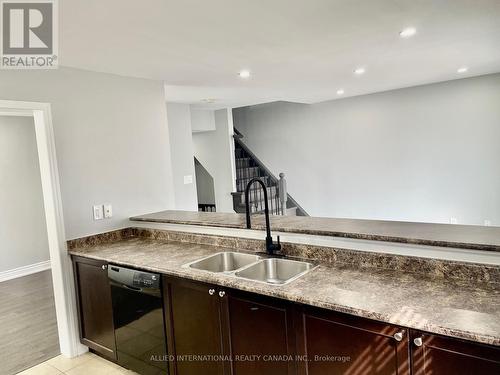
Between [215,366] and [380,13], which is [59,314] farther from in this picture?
[380,13]

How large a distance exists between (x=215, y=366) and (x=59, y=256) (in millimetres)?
1606

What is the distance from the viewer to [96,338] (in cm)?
283

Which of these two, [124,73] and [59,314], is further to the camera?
[124,73]

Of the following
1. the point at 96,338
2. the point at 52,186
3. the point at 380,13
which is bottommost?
the point at 96,338

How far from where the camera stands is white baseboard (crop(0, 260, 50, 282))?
5070 millimetres

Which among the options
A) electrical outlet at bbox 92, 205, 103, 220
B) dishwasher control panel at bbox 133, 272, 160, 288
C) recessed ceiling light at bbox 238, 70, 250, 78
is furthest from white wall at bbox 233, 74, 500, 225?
dishwasher control panel at bbox 133, 272, 160, 288

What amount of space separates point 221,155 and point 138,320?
4316 mm

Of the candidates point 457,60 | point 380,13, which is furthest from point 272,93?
point 380,13

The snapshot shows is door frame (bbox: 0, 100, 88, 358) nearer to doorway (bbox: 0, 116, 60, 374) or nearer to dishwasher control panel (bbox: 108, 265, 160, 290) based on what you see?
dishwasher control panel (bbox: 108, 265, 160, 290)

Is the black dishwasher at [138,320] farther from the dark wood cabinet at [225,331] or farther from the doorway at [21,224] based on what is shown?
the doorway at [21,224]

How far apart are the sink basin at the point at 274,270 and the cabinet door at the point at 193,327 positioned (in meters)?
0.32

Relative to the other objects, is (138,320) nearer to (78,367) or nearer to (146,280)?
(146,280)

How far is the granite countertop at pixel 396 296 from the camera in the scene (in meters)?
1.36

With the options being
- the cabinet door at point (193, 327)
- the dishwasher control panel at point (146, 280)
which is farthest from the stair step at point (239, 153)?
the cabinet door at point (193, 327)
